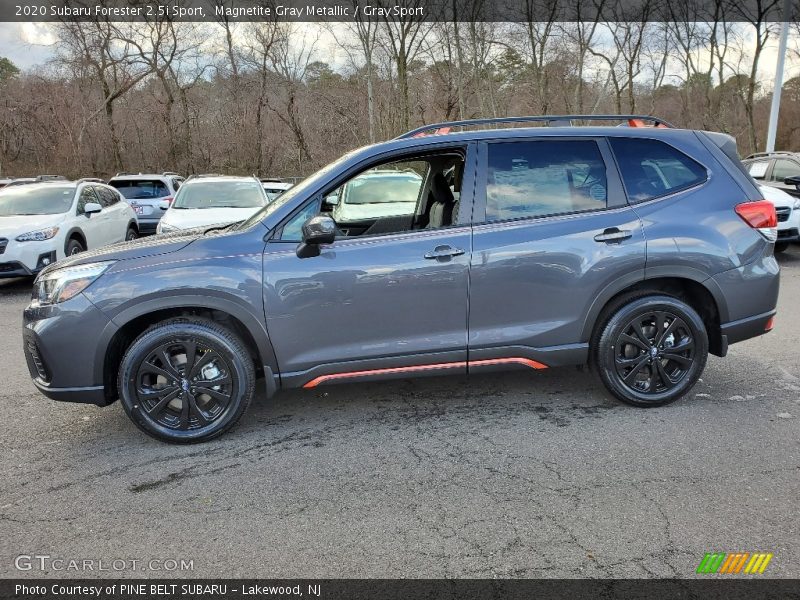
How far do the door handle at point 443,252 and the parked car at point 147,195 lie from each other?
12.6 meters

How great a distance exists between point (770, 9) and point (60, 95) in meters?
33.4

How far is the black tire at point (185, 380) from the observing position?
3559mm

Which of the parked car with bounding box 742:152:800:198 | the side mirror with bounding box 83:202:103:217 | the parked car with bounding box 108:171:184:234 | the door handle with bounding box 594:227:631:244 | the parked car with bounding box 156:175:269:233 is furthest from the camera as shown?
the parked car with bounding box 108:171:184:234

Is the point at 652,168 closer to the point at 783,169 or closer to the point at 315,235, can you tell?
the point at 315,235

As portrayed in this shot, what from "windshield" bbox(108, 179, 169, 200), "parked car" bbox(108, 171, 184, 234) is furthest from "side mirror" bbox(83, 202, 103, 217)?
"windshield" bbox(108, 179, 169, 200)

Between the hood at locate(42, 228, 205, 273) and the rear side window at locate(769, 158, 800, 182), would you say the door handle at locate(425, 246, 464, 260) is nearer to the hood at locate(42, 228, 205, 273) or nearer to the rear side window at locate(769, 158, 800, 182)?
the hood at locate(42, 228, 205, 273)

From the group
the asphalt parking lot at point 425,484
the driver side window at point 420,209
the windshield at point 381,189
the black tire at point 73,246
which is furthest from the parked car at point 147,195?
the asphalt parking lot at point 425,484

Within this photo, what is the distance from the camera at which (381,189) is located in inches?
391

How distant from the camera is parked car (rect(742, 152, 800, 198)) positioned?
10766 mm

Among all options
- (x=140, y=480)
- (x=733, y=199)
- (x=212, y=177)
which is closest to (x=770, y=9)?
(x=212, y=177)

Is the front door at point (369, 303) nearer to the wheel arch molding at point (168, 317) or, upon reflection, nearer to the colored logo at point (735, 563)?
the wheel arch molding at point (168, 317)

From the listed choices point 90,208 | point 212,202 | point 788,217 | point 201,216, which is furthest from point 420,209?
point 788,217

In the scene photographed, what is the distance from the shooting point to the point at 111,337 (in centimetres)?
353

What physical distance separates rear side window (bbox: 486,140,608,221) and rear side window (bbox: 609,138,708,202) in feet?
0.56
